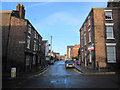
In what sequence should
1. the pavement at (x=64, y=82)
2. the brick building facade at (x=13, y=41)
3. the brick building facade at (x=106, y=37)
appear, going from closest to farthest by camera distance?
the pavement at (x=64, y=82)
the brick building facade at (x=106, y=37)
the brick building facade at (x=13, y=41)

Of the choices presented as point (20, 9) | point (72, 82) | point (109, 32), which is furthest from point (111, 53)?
point (20, 9)

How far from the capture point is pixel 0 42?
16.2m

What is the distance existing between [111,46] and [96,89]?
1215 cm

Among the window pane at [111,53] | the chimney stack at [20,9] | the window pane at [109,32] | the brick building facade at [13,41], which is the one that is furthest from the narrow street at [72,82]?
the chimney stack at [20,9]

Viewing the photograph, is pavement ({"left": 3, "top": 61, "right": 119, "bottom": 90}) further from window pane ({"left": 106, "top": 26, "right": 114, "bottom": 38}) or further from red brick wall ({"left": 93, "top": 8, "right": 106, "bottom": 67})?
window pane ({"left": 106, "top": 26, "right": 114, "bottom": 38})

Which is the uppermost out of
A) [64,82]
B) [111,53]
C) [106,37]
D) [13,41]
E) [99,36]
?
[99,36]

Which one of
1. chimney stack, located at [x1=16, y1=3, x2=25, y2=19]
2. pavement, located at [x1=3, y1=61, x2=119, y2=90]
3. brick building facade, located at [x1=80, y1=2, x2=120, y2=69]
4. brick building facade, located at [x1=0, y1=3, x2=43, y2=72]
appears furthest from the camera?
chimney stack, located at [x1=16, y1=3, x2=25, y2=19]

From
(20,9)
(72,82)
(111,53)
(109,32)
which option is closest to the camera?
(72,82)

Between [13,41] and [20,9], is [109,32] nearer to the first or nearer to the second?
[13,41]

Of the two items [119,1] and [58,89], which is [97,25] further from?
[58,89]

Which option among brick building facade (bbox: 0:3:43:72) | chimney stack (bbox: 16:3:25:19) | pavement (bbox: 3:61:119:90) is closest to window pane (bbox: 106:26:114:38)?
pavement (bbox: 3:61:119:90)

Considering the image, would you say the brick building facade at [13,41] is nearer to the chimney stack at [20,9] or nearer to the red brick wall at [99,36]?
the chimney stack at [20,9]

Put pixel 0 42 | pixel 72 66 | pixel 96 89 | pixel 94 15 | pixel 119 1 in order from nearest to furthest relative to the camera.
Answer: pixel 96 89 → pixel 0 42 → pixel 94 15 → pixel 119 1 → pixel 72 66

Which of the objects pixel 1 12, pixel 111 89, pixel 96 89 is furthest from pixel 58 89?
pixel 1 12
